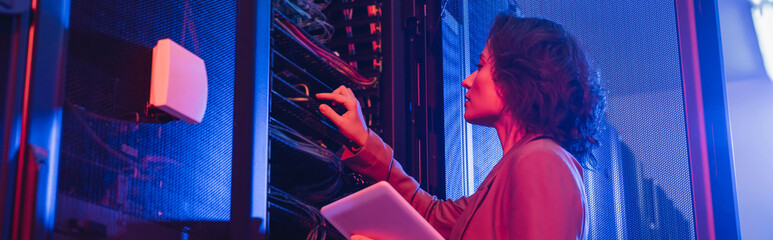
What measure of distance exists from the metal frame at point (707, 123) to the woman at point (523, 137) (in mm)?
206

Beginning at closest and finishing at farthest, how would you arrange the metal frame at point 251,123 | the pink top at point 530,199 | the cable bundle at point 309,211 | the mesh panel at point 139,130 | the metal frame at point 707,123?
1. the mesh panel at point 139,130
2. the pink top at point 530,199
3. the metal frame at point 251,123
4. the metal frame at point 707,123
5. the cable bundle at point 309,211

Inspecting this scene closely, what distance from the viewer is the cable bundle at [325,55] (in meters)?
1.78

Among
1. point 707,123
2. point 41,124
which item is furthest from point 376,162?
point 41,124

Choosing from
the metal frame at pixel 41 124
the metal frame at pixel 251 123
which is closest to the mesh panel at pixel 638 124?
the metal frame at pixel 251 123

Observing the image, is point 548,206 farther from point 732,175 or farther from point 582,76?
point 732,175

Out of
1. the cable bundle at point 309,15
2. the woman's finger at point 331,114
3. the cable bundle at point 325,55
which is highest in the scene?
the cable bundle at point 309,15

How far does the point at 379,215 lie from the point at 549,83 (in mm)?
482

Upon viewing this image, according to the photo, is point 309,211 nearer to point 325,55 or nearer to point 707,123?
point 325,55

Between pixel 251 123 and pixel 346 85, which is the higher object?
pixel 346 85

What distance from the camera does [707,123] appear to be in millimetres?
1574

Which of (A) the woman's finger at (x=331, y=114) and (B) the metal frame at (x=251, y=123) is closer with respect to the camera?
(B) the metal frame at (x=251, y=123)

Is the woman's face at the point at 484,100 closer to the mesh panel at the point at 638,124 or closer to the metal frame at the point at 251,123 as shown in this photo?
the mesh panel at the point at 638,124

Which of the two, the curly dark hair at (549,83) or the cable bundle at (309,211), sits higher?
the curly dark hair at (549,83)

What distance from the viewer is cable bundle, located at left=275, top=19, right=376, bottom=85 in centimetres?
178
